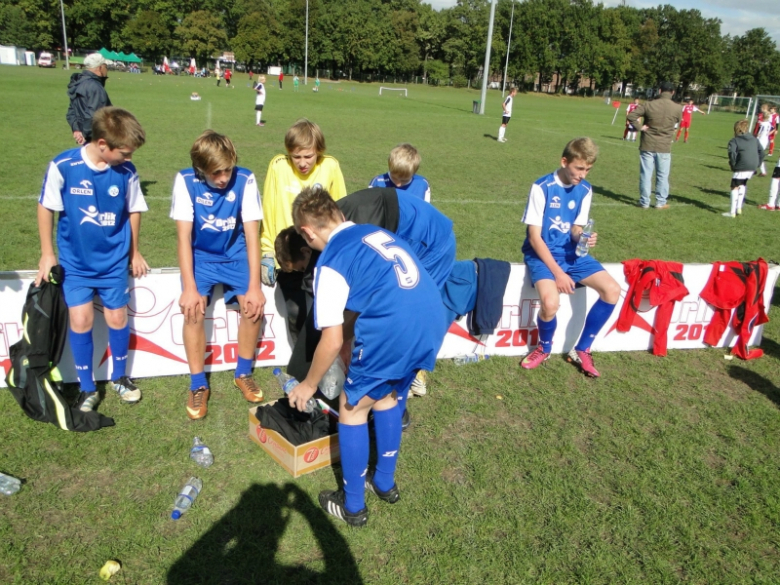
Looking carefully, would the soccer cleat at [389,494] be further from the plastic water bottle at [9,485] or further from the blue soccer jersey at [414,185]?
the blue soccer jersey at [414,185]

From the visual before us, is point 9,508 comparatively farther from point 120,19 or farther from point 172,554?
point 120,19

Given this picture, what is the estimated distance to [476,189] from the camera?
38.8ft

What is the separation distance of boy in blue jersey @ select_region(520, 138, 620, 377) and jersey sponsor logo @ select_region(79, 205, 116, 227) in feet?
10.1

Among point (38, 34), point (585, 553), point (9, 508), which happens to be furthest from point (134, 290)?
point (38, 34)

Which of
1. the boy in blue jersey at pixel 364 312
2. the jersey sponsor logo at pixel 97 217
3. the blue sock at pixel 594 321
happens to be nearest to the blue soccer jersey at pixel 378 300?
the boy in blue jersey at pixel 364 312

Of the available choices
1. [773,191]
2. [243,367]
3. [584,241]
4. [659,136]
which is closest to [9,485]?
[243,367]

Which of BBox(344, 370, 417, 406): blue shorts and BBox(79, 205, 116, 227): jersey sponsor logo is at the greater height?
BBox(79, 205, 116, 227): jersey sponsor logo

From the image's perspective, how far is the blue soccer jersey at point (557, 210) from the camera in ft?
15.5

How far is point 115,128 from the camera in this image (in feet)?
11.2

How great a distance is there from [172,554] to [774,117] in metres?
21.6

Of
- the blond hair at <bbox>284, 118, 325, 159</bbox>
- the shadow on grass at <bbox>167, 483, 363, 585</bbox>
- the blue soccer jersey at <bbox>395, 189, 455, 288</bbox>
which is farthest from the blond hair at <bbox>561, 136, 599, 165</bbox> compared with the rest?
the shadow on grass at <bbox>167, 483, 363, 585</bbox>

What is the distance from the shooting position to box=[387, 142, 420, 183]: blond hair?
4.15m

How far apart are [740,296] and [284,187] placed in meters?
4.22

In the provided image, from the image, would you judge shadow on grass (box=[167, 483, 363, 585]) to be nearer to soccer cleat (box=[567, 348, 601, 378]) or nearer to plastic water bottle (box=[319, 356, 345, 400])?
plastic water bottle (box=[319, 356, 345, 400])
